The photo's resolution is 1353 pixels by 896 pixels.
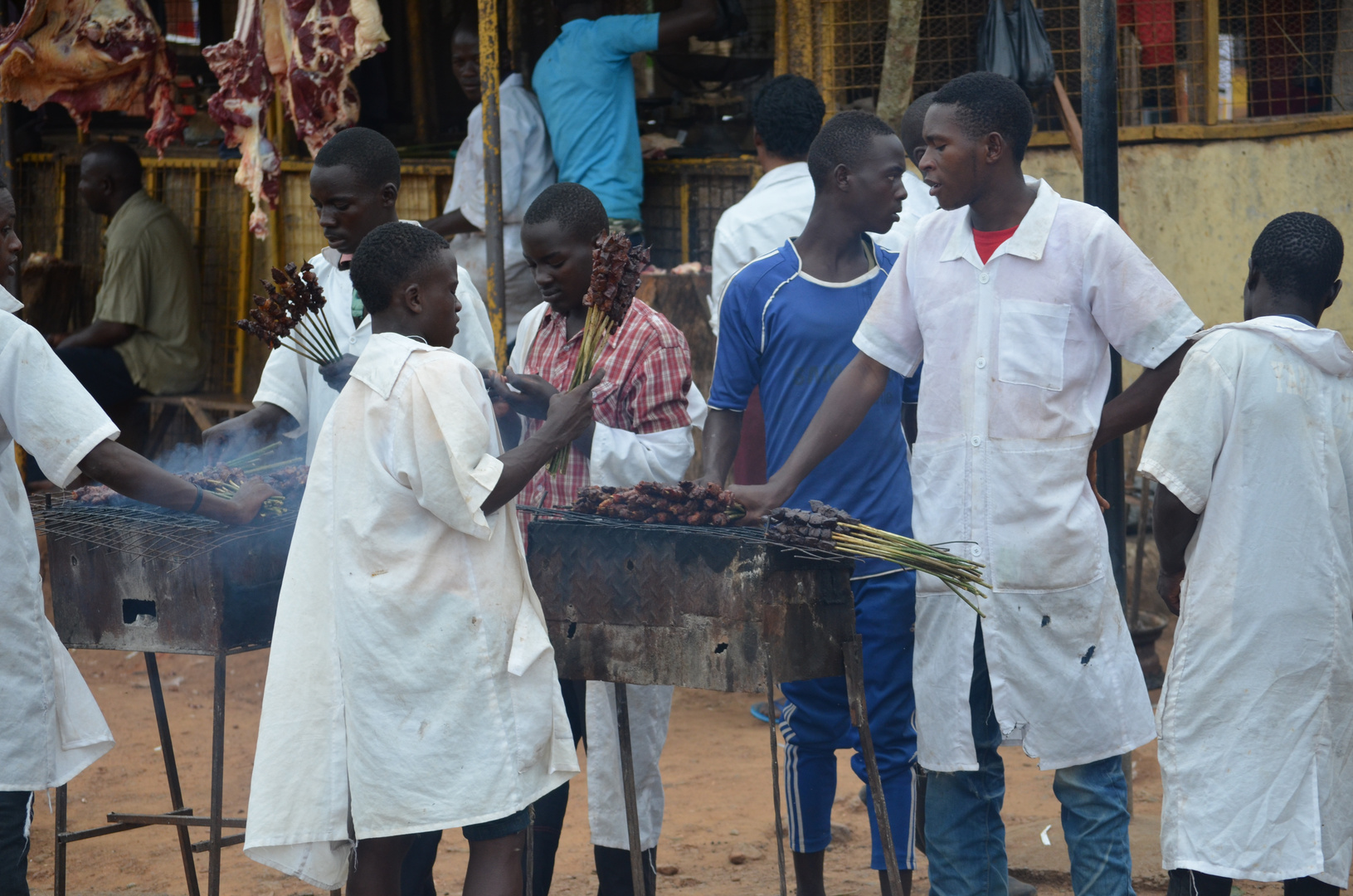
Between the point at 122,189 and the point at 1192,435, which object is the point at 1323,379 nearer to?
the point at 1192,435

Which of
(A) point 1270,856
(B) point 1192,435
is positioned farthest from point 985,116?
(A) point 1270,856

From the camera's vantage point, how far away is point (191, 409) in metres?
9.08

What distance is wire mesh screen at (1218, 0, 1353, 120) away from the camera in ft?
25.0

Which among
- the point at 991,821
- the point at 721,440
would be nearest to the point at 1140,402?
the point at 991,821

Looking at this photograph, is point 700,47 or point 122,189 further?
point 700,47

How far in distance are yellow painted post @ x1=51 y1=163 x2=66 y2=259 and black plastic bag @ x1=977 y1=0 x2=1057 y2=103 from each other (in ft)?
24.4

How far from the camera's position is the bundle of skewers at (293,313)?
153 inches

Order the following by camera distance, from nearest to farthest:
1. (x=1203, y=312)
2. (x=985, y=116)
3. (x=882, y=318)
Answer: (x=985, y=116) < (x=882, y=318) < (x=1203, y=312)

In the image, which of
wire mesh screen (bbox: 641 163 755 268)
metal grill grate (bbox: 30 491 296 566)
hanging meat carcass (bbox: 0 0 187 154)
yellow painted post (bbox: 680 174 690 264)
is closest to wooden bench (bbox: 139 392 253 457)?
hanging meat carcass (bbox: 0 0 187 154)

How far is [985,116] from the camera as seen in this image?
3438mm

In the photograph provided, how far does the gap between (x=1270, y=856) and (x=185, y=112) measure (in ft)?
24.6

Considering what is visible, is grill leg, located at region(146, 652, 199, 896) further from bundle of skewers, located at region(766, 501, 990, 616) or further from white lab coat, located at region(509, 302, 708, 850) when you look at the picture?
bundle of skewers, located at region(766, 501, 990, 616)

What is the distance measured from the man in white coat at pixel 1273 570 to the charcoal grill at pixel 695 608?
0.85 m

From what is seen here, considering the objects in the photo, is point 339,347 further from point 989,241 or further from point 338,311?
point 989,241
